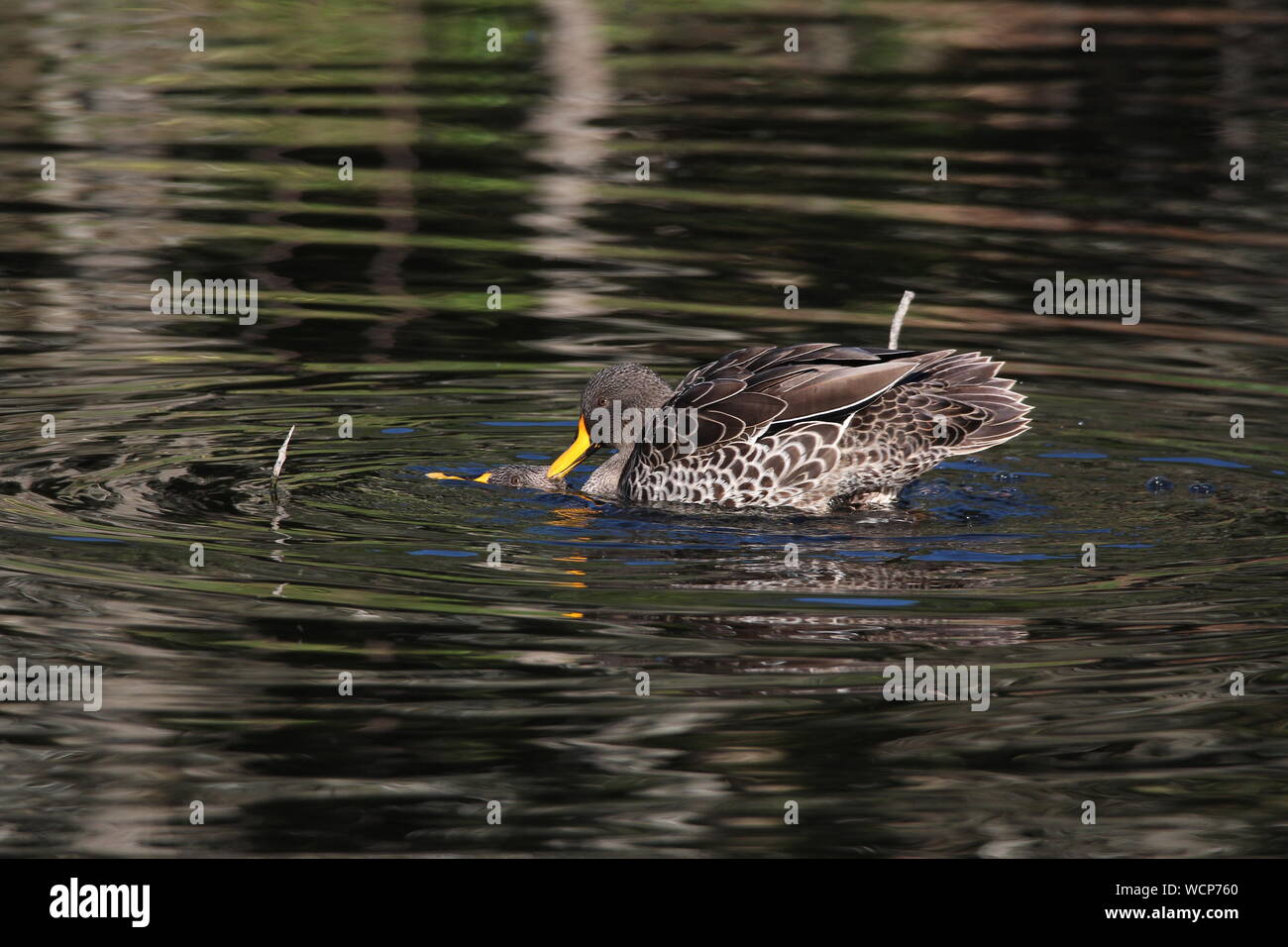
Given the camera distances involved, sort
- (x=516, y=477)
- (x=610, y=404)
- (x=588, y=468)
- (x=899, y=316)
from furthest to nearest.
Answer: (x=588, y=468), (x=610, y=404), (x=516, y=477), (x=899, y=316)

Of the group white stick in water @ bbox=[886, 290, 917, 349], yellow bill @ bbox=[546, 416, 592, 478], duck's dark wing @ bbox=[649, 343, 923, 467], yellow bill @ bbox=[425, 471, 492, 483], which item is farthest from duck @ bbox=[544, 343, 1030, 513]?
yellow bill @ bbox=[425, 471, 492, 483]

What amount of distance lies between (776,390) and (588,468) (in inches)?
69.5

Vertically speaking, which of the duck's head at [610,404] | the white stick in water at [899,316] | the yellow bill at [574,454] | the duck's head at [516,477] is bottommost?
the duck's head at [516,477]

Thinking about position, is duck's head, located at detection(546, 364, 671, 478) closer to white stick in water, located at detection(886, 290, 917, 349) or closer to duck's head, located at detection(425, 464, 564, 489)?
duck's head, located at detection(425, 464, 564, 489)

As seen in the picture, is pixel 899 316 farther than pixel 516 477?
No

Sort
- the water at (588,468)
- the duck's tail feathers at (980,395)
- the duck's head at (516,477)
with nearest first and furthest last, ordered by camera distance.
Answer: the water at (588,468)
the duck's tail feathers at (980,395)
the duck's head at (516,477)

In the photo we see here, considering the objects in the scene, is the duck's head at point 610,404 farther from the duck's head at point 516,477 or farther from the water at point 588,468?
the water at point 588,468

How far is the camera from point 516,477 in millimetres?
10633

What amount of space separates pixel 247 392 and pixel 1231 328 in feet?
21.4

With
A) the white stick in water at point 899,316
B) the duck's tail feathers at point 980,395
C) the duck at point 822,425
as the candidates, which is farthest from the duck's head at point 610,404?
the duck's tail feathers at point 980,395

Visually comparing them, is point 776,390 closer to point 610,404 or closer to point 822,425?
point 822,425

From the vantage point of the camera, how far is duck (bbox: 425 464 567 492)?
34.9ft

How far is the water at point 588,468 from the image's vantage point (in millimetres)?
6898

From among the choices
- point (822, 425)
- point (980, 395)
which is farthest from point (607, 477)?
point (980, 395)
